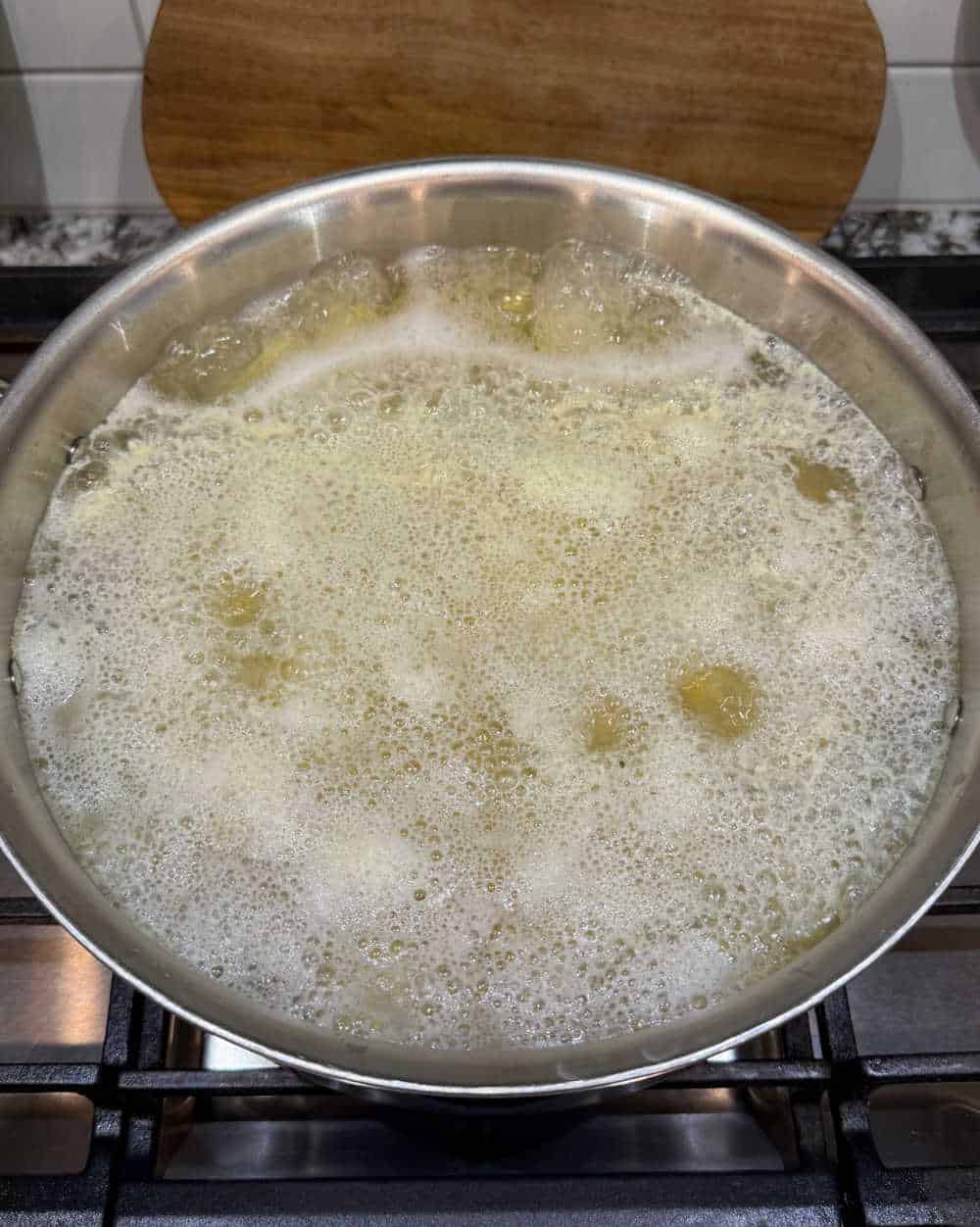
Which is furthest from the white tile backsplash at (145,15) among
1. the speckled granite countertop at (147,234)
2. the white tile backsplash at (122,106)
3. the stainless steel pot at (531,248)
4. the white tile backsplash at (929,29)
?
the white tile backsplash at (929,29)

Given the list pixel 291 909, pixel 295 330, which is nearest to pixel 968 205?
pixel 295 330

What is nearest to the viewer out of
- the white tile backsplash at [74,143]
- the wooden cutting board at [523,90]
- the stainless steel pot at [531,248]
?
the stainless steel pot at [531,248]

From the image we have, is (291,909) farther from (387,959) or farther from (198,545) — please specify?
(198,545)

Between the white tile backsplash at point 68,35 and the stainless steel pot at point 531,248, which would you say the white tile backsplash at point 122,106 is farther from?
the stainless steel pot at point 531,248

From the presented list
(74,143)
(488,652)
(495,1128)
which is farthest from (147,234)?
(495,1128)

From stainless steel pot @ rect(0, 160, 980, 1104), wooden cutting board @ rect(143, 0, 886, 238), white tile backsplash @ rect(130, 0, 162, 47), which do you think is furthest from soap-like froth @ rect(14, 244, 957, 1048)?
white tile backsplash @ rect(130, 0, 162, 47)
